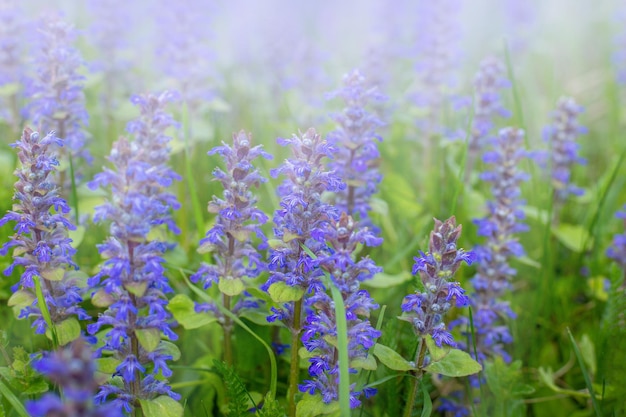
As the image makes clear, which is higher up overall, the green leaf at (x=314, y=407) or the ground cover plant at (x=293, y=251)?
the ground cover plant at (x=293, y=251)

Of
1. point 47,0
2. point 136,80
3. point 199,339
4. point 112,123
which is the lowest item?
point 199,339

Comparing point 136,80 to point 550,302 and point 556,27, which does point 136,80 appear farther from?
point 556,27

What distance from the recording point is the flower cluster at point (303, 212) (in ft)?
9.58

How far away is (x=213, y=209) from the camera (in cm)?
306

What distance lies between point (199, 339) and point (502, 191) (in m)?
2.26

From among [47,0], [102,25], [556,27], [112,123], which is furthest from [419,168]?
[556,27]

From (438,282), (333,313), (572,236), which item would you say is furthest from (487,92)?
(333,313)

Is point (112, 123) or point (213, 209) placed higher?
point (112, 123)

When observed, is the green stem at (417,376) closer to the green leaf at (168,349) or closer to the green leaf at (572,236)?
the green leaf at (168,349)

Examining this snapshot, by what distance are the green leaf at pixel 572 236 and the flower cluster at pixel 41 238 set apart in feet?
12.1

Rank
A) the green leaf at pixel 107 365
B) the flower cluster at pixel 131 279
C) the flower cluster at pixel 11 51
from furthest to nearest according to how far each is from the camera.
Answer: the flower cluster at pixel 11 51, the green leaf at pixel 107 365, the flower cluster at pixel 131 279

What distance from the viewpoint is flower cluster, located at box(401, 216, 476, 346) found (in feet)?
→ 9.29

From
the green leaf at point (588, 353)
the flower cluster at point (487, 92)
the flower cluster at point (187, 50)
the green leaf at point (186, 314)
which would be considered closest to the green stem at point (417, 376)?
the green leaf at point (186, 314)

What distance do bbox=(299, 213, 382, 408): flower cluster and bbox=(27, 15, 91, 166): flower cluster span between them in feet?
6.84
